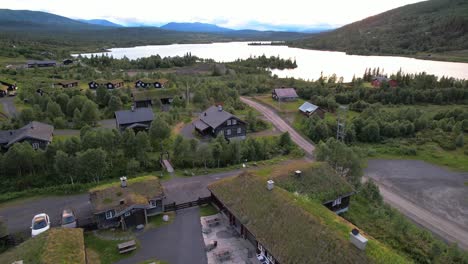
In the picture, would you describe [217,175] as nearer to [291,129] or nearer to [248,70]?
[291,129]

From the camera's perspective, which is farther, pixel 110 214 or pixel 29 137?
pixel 29 137

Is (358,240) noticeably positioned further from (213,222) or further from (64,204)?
(64,204)

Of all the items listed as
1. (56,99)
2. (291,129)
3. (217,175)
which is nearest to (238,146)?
(217,175)

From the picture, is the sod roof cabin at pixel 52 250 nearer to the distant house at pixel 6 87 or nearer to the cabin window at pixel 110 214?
the cabin window at pixel 110 214

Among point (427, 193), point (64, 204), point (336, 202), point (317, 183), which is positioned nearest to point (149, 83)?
point (64, 204)

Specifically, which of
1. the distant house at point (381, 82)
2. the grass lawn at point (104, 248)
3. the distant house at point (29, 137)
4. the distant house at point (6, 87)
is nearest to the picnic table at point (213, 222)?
the grass lawn at point (104, 248)

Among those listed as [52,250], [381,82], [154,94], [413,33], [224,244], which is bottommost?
[224,244]
